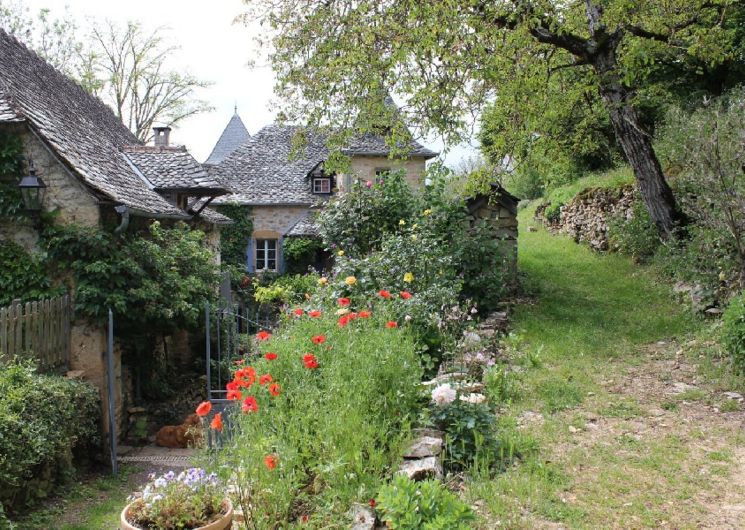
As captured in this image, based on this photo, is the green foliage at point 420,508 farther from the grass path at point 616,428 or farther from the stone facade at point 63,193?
the stone facade at point 63,193

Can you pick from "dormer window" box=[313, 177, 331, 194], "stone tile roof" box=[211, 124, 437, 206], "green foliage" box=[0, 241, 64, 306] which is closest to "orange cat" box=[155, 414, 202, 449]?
"green foliage" box=[0, 241, 64, 306]

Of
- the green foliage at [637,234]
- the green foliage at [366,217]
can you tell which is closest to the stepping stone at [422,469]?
the green foliage at [366,217]

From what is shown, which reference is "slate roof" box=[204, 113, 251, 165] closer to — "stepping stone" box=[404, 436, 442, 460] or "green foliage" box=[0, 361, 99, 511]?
"green foliage" box=[0, 361, 99, 511]

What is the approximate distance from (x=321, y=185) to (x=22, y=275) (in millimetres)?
15189

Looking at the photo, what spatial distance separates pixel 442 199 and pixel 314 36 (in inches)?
137

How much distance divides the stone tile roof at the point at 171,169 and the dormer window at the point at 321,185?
30.2 ft

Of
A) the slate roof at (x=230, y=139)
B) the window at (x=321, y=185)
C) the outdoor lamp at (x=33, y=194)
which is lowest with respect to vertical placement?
the outdoor lamp at (x=33, y=194)

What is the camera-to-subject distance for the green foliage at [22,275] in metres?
8.55

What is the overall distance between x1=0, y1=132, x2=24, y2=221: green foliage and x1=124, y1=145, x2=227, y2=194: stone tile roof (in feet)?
13.5

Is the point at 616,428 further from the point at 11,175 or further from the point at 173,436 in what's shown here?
the point at 11,175

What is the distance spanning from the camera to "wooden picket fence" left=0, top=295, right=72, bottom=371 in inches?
285

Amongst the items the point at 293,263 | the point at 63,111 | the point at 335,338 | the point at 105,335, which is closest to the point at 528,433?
the point at 335,338

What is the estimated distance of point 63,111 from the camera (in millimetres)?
11453

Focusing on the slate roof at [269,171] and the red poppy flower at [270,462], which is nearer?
the red poppy flower at [270,462]
